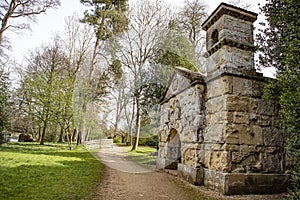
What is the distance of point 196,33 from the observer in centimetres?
1325

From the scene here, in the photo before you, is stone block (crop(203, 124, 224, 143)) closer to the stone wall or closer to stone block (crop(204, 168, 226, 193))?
the stone wall

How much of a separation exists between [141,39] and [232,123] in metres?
11.2

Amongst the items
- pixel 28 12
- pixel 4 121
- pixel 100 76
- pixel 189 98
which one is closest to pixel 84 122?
pixel 4 121

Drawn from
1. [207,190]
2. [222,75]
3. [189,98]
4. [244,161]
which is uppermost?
[222,75]

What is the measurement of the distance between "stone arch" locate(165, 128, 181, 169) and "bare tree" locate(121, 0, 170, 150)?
6.31 meters

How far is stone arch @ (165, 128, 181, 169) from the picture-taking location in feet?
22.6

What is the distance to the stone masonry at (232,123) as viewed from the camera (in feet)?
13.7

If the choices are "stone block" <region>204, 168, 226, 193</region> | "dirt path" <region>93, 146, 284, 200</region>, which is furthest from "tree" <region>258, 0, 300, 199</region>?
"dirt path" <region>93, 146, 284, 200</region>


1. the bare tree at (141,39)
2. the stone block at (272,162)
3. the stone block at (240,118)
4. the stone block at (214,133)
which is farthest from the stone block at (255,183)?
the bare tree at (141,39)

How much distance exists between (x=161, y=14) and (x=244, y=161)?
12333 millimetres

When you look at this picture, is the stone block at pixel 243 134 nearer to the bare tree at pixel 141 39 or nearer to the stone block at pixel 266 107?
the stone block at pixel 266 107

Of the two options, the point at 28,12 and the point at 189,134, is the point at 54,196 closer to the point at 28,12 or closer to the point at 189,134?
the point at 189,134

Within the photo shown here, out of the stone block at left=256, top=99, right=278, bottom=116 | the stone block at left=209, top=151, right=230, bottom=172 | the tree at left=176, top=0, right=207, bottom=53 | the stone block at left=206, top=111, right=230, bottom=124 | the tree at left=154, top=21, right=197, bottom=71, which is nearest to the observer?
the stone block at left=209, top=151, right=230, bottom=172

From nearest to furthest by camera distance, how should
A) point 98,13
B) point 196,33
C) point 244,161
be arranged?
point 244,161
point 196,33
point 98,13
